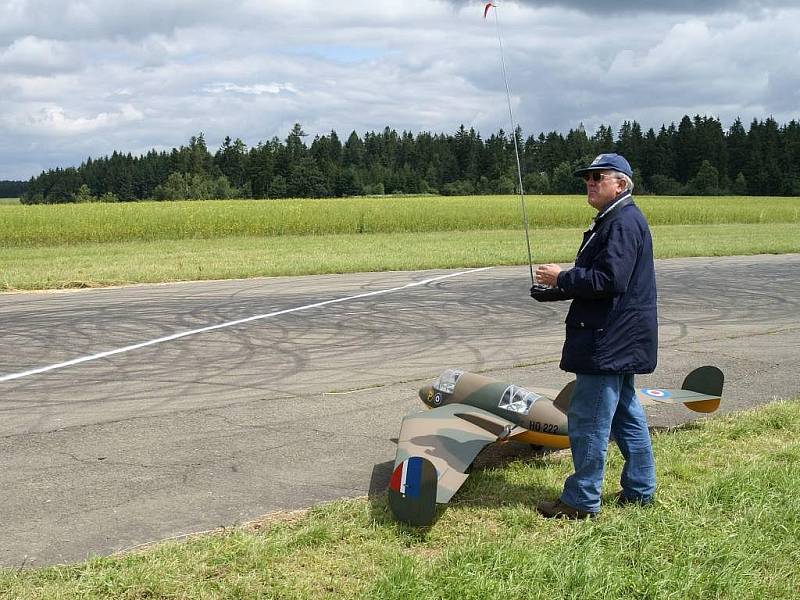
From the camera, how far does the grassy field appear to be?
20.1 m

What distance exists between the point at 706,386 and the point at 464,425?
233 cm

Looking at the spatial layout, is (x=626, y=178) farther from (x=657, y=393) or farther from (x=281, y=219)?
(x=281, y=219)

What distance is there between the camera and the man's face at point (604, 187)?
185 inches

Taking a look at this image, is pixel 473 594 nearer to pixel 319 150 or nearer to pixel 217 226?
pixel 217 226

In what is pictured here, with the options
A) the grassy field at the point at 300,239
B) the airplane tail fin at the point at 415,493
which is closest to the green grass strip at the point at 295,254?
the grassy field at the point at 300,239

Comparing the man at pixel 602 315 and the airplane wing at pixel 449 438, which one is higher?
the man at pixel 602 315

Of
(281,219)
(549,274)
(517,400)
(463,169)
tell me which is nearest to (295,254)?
(281,219)

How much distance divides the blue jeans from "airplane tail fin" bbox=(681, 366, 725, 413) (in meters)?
1.89

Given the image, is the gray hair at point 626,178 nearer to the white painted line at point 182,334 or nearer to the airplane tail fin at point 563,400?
the airplane tail fin at point 563,400

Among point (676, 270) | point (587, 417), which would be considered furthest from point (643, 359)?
point (676, 270)

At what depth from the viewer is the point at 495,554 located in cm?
421

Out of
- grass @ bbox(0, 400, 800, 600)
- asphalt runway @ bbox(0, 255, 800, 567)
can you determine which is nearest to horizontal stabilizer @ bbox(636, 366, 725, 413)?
asphalt runway @ bbox(0, 255, 800, 567)

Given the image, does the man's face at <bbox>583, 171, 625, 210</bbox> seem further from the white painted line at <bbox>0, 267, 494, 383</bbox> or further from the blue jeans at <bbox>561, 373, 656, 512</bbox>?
the white painted line at <bbox>0, 267, 494, 383</bbox>

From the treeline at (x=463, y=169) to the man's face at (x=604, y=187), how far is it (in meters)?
89.8
